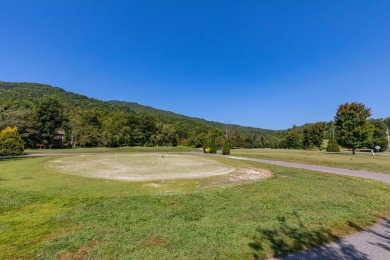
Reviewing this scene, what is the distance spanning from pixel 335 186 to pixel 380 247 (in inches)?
269

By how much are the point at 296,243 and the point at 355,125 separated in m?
37.9

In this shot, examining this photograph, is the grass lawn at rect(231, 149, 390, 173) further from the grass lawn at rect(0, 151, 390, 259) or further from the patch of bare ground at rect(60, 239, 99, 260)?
the patch of bare ground at rect(60, 239, 99, 260)

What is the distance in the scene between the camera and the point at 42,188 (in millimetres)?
9633

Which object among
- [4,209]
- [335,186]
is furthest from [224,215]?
[335,186]

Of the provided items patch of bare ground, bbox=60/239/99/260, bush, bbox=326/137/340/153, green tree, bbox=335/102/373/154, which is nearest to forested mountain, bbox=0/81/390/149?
bush, bbox=326/137/340/153

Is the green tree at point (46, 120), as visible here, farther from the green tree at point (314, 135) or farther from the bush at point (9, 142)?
the green tree at point (314, 135)

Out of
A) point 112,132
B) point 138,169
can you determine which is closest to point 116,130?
point 112,132

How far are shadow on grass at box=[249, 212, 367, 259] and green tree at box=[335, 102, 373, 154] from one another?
117 feet

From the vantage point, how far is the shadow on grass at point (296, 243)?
188 inches

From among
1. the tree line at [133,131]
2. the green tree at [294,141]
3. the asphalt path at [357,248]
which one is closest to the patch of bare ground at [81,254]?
the asphalt path at [357,248]

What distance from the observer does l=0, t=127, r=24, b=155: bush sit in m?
28.6

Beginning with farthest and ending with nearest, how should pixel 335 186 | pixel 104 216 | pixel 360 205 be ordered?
pixel 335 186, pixel 360 205, pixel 104 216

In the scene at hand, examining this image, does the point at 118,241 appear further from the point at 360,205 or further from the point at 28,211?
the point at 360,205

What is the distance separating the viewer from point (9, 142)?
1143 inches
